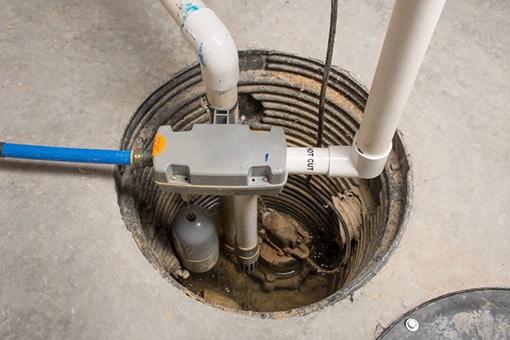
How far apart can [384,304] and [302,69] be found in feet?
2.62

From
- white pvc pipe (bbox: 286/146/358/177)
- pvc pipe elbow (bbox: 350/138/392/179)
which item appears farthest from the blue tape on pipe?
pvc pipe elbow (bbox: 350/138/392/179)

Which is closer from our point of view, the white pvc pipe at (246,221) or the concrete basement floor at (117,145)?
the concrete basement floor at (117,145)

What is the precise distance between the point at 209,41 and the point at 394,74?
453 mm

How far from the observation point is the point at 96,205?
1.23 m

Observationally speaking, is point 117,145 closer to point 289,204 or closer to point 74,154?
point 74,154

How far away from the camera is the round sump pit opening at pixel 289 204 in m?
1.33

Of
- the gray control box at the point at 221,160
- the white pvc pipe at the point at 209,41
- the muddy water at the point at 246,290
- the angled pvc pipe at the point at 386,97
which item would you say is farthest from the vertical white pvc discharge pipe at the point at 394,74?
the muddy water at the point at 246,290

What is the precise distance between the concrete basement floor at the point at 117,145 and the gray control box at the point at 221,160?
0.78 feet

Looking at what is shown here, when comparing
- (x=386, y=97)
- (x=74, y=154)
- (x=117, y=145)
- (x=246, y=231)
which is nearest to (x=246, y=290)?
(x=246, y=231)

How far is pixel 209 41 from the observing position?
1126 millimetres

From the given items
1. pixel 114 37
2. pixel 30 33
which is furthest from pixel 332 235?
pixel 30 33

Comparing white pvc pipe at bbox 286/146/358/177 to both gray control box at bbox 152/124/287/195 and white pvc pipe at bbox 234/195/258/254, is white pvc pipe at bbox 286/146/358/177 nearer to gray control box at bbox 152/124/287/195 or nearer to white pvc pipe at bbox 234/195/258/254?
gray control box at bbox 152/124/287/195

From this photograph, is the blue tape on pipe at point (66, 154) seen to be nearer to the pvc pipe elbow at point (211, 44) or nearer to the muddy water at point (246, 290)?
the pvc pipe elbow at point (211, 44)

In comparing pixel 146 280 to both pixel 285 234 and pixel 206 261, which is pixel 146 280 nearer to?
pixel 206 261
